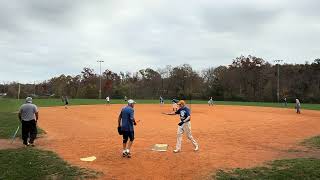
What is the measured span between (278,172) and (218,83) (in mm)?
87000

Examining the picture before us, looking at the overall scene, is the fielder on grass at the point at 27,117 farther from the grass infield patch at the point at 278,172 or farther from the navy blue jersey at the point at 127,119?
the grass infield patch at the point at 278,172

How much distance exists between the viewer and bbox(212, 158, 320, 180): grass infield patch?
32.1ft

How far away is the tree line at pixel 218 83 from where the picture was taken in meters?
90.6

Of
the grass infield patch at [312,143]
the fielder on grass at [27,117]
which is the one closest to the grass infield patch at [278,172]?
the grass infield patch at [312,143]

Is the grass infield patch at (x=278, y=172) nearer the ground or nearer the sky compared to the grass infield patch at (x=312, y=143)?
nearer the sky

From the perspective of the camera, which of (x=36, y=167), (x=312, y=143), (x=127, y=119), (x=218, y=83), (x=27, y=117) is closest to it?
(x=36, y=167)

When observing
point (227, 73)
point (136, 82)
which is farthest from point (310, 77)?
point (136, 82)

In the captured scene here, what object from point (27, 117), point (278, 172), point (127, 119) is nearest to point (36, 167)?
point (127, 119)

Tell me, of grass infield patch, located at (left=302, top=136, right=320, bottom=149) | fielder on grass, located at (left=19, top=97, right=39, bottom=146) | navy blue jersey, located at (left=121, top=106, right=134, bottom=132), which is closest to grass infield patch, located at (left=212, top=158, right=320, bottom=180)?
navy blue jersey, located at (left=121, top=106, right=134, bottom=132)

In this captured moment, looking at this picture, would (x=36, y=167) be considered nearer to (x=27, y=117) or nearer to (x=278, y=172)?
(x=27, y=117)

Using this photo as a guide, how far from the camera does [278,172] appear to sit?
403 inches

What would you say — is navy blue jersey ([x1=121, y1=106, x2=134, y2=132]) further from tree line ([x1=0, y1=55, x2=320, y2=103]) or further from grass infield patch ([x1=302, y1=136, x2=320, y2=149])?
tree line ([x1=0, y1=55, x2=320, y2=103])

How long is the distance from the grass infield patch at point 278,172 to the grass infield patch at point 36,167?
11.6ft

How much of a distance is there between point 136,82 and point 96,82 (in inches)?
511
